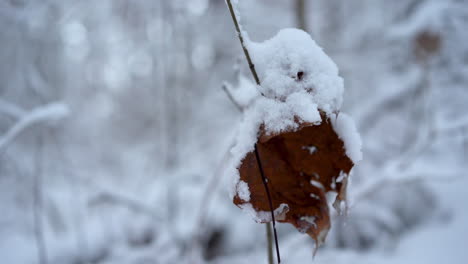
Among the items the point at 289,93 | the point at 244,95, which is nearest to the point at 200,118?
the point at 244,95

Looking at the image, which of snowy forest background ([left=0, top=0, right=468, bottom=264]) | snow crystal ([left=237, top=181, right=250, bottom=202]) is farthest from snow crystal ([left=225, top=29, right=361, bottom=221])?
snowy forest background ([left=0, top=0, right=468, bottom=264])

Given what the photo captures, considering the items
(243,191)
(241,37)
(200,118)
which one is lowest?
(243,191)

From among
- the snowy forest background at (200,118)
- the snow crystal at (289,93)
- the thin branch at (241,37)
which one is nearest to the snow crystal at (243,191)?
the snow crystal at (289,93)

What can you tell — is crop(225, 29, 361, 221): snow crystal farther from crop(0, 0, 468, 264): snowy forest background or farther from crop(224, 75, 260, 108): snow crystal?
crop(0, 0, 468, 264): snowy forest background

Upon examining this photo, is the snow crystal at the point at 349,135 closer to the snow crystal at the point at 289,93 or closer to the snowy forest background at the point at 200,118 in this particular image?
the snow crystal at the point at 289,93

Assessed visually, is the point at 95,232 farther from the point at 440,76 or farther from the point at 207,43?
the point at 440,76

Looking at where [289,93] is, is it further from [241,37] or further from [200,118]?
[200,118]
